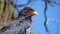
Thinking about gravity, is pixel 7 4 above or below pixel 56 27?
above

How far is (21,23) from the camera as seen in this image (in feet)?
3.66

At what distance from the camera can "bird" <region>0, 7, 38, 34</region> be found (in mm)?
1078

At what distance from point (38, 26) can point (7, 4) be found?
299 millimetres

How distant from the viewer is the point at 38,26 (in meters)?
1.08

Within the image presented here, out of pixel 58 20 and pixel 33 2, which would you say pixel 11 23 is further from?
pixel 58 20

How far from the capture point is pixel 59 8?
1.09 m

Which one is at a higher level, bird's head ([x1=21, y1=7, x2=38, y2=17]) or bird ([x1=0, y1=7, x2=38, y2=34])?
bird's head ([x1=21, y1=7, x2=38, y2=17])

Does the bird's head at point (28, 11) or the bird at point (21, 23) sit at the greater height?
the bird's head at point (28, 11)

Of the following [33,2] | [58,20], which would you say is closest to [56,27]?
→ [58,20]

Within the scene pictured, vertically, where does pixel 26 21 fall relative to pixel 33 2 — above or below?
below

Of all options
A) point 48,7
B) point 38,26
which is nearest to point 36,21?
point 38,26

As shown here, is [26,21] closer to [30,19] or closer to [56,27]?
[30,19]

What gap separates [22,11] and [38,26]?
0.18 metres

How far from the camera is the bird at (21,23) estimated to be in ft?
3.54
